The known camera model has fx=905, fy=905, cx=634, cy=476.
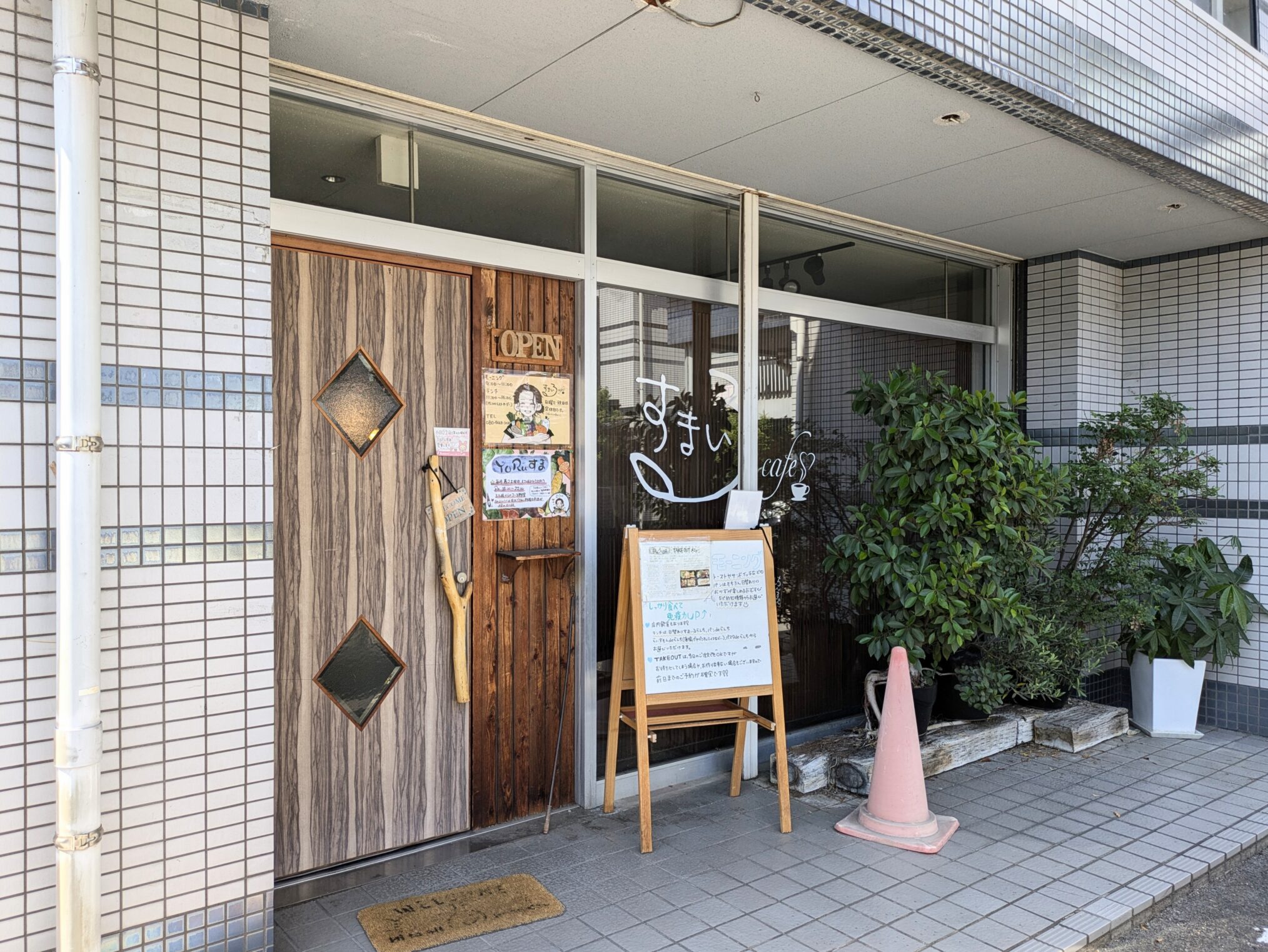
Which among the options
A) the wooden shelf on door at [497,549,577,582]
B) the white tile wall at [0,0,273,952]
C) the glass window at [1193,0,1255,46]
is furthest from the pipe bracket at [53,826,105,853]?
the glass window at [1193,0,1255,46]

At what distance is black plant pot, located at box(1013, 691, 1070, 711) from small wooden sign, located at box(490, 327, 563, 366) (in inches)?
152

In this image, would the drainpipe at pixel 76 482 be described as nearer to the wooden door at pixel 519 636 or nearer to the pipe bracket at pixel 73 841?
the pipe bracket at pixel 73 841

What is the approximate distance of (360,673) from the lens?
387 centimetres

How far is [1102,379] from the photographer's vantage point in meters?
6.72

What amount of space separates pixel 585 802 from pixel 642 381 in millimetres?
2171

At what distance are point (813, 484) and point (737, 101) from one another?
254 cm

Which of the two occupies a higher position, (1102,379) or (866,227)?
(866,227)

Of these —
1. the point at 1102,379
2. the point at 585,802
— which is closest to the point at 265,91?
the point at 585,802

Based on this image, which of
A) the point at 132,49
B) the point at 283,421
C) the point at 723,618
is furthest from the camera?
the point at 723,618

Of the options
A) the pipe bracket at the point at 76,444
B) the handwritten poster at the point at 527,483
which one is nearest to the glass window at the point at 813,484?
the handwritten poster at the point at 527,483

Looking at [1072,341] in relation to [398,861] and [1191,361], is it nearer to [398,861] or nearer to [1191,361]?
[1191,361]

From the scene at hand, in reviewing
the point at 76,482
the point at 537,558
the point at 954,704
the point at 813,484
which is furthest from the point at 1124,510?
the point at 76,482

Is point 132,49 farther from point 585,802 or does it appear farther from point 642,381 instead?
point 585,802

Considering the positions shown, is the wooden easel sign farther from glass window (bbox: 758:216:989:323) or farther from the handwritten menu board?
glass window (bbox: 758:216:989:323)
